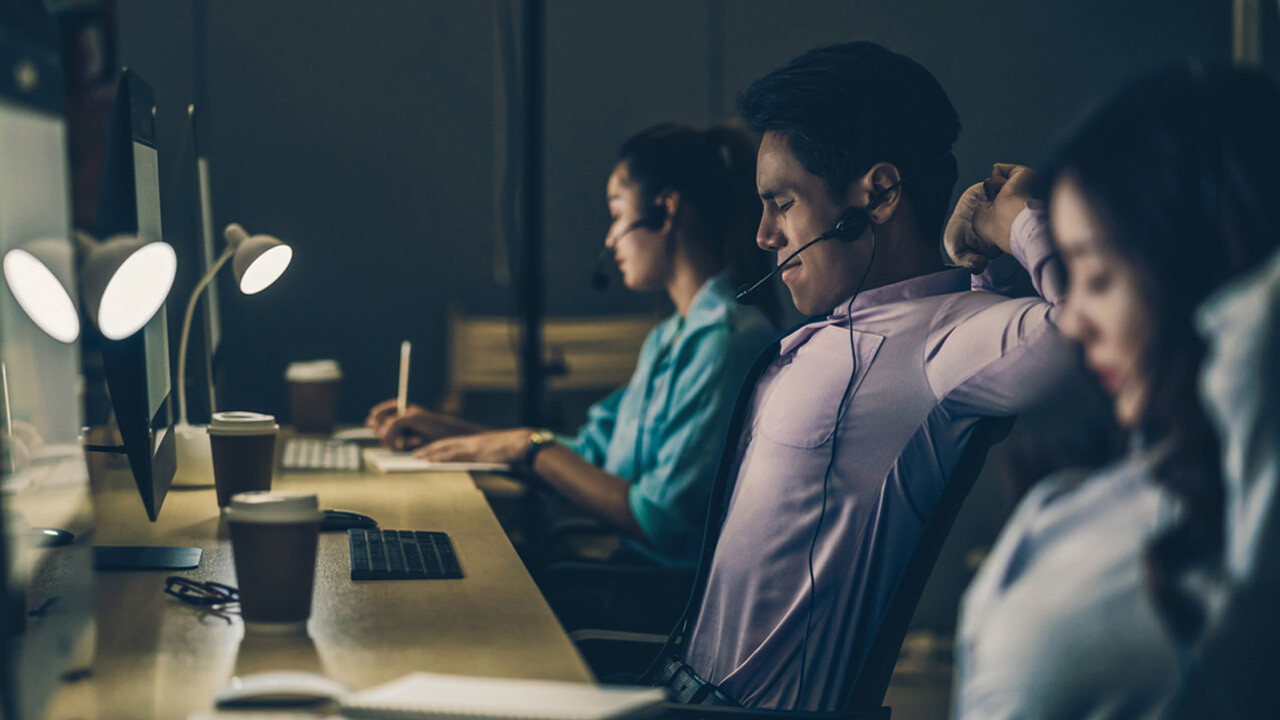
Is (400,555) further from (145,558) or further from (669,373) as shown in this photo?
(669,373)

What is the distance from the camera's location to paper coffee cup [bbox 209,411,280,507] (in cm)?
144

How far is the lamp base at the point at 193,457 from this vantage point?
168 cm

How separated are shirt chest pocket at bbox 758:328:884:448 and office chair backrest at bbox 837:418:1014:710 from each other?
189mm

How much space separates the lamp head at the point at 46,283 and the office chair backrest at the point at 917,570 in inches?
31.3

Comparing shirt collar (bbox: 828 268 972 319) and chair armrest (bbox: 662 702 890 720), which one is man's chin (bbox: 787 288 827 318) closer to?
shirt collar (bbox: 828 268 972 319)

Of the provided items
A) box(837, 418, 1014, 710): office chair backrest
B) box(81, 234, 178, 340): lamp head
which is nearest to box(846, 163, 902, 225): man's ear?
box(837, 418, 1014, 710): office chair backrest

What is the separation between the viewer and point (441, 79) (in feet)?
12.3

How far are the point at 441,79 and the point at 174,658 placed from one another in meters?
3.14

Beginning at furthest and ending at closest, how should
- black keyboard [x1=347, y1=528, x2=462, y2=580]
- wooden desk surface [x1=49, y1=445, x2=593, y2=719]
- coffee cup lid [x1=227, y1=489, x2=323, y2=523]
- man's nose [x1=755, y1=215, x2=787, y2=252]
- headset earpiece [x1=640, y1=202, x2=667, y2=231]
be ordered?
1. headset earpiece [x1=640, y1=202, x2=667, y2=231]
2. man's nose [x1=755, y1=215, x2=787, y2=252]
3. black keyboard [x1=347, y1=528, x2=462, y2=580]
4. coffee cup lid [x1=227, y1=489, x2=323, y2=523]
5. wooden desk surface [x1=49, y1=445, x2=593, y2=719]

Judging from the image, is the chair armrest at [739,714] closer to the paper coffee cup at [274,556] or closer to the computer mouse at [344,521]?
the paper coffee cup at [274,556]

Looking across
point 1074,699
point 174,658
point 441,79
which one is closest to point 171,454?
point 174,658

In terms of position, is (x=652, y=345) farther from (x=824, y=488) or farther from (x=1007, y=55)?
(x=1007, y=55)

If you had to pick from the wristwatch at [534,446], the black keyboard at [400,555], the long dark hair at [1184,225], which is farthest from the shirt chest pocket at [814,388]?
the wristwatch at [534,446]

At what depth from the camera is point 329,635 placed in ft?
3.04
